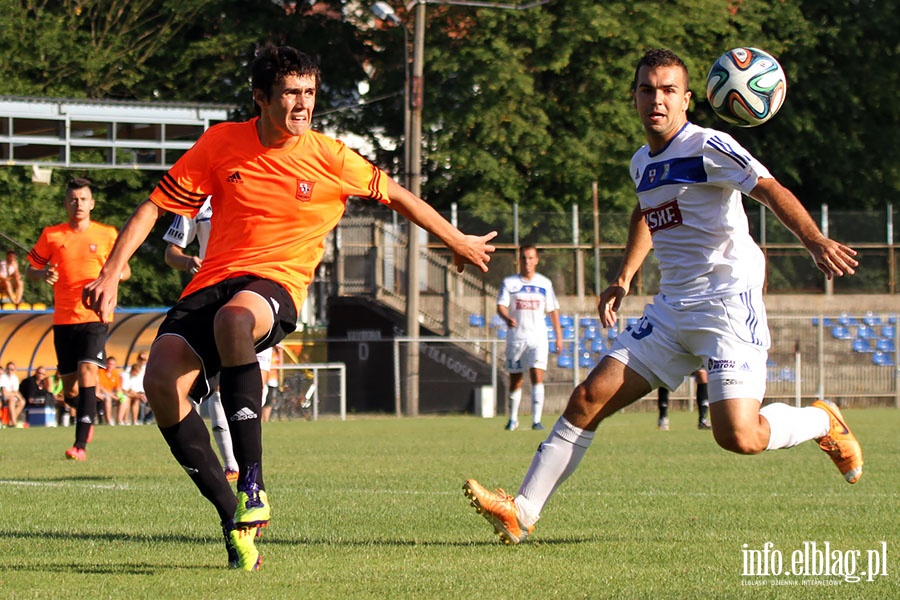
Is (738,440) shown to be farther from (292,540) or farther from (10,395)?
(10,395)

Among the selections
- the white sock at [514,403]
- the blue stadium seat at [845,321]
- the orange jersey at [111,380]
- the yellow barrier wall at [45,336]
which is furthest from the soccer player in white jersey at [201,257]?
the blue stadium seat at [845,321]

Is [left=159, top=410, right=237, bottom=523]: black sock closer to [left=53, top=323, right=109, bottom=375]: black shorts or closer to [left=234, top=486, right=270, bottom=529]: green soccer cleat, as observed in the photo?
[left=234, top=486, right=270, bottom=529]: green soccer cleat

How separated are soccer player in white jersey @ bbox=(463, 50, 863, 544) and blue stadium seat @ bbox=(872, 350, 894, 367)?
24908mm

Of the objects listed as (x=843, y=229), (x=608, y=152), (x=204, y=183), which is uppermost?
(x=608, y=152)

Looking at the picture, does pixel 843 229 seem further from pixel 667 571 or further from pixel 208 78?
pixel 667 571

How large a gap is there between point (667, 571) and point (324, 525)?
230cm

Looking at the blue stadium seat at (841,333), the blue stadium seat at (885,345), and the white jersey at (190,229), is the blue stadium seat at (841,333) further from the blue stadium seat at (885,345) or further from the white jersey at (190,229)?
the white jersey at (190,229)

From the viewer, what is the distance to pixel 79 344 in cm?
1280

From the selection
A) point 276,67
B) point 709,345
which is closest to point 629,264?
point 709,345

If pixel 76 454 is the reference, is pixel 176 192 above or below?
above

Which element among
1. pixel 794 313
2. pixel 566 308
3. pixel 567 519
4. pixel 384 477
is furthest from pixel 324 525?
pixel 794 313

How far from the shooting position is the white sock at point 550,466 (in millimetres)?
6773

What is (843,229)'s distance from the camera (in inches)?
1307

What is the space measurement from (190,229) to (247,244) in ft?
13.9
